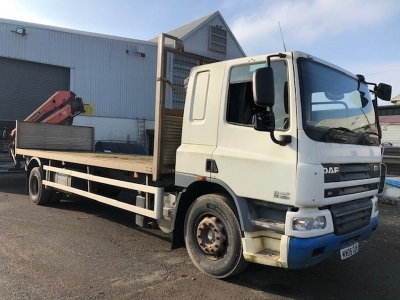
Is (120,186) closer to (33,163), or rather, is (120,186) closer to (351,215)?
(351,215)

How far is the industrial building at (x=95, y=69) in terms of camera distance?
2143 cm

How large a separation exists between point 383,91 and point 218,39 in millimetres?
23248

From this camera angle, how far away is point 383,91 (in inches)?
203

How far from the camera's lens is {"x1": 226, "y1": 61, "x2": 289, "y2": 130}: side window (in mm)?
3854

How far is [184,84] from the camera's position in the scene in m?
5.34

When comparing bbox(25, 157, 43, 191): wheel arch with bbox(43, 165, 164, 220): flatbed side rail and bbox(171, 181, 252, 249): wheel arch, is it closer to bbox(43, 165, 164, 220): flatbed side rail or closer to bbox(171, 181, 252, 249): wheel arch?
bbox(43, 165, 164, 220): flatbed side rail

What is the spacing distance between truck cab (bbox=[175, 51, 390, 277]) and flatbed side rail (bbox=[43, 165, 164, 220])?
0.48 meters

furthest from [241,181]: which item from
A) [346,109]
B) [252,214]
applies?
[346,109]

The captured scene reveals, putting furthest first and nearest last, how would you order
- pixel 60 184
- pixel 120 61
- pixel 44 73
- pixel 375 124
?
pixel 120 61 → pixel 44 73 → pixel 60 184 → pixel 375 124

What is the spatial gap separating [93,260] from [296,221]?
2839mm

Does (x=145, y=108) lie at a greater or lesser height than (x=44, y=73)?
lesser

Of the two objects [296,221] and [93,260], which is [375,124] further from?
[93,260]

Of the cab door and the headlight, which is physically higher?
the cab door

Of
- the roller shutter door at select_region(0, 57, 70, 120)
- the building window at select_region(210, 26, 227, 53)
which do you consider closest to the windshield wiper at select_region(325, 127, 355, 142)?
the roller shutter door at select_region(0, 57, 70, 120)
